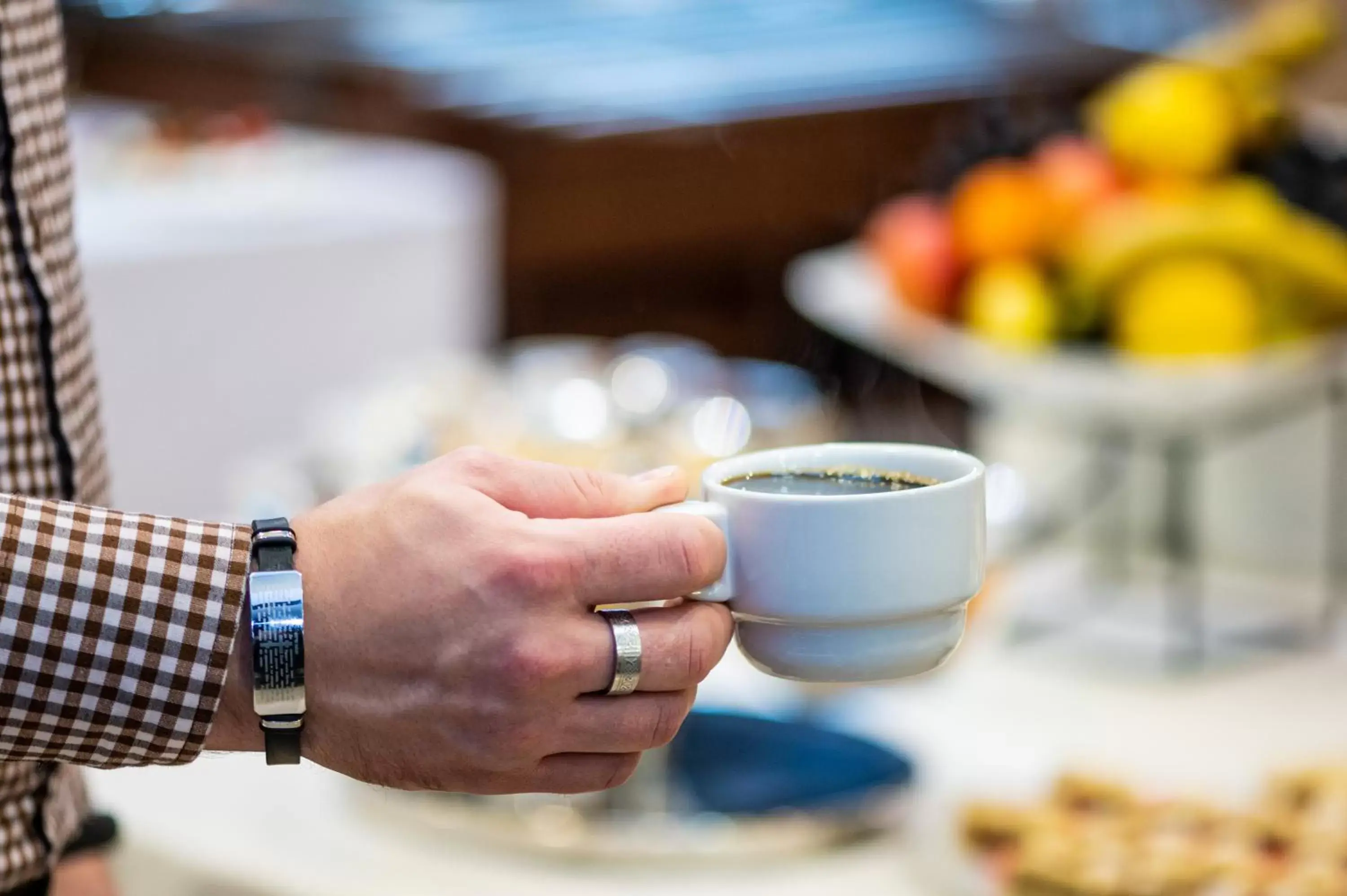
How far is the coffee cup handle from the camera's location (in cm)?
63

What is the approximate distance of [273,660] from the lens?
61cm

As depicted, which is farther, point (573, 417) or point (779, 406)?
point (779, 406)

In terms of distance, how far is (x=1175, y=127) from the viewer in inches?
60.4

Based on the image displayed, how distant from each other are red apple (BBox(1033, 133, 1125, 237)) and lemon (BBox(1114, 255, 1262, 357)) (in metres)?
0.12

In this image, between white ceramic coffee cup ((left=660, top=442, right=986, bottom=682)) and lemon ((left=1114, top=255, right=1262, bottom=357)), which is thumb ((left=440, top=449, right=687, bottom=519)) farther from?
lemon ((left=1114, top=255, right=1262, bottom=357))

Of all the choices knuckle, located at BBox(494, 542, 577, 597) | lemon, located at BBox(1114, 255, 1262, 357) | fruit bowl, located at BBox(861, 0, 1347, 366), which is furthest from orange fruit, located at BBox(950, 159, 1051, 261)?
knuckle, located at BBox(494, 542, 577, 597)

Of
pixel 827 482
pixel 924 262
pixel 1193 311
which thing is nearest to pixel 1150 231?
pixel 1193 311

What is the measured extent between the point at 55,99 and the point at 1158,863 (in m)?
0.77

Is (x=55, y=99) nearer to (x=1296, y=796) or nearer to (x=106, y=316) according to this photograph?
(x=1296, y=796)

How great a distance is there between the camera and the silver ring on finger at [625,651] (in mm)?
614

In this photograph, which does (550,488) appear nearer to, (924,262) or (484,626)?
(484,626)

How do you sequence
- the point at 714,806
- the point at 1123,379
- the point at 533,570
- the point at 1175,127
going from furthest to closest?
the point at 1175,127 < the point at 1123,379 < the point at 714,806 < the point at 533,570

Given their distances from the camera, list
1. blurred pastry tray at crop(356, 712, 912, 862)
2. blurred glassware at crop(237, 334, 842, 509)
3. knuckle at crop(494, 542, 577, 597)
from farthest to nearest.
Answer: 1. blurred glassware at crop(237, 334, 842, 509)
2. blurred pastry tray at crop(356, 712, 912, 862)
3. knuckle at crop(494, 542, 577, 597)

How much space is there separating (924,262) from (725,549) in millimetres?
994
